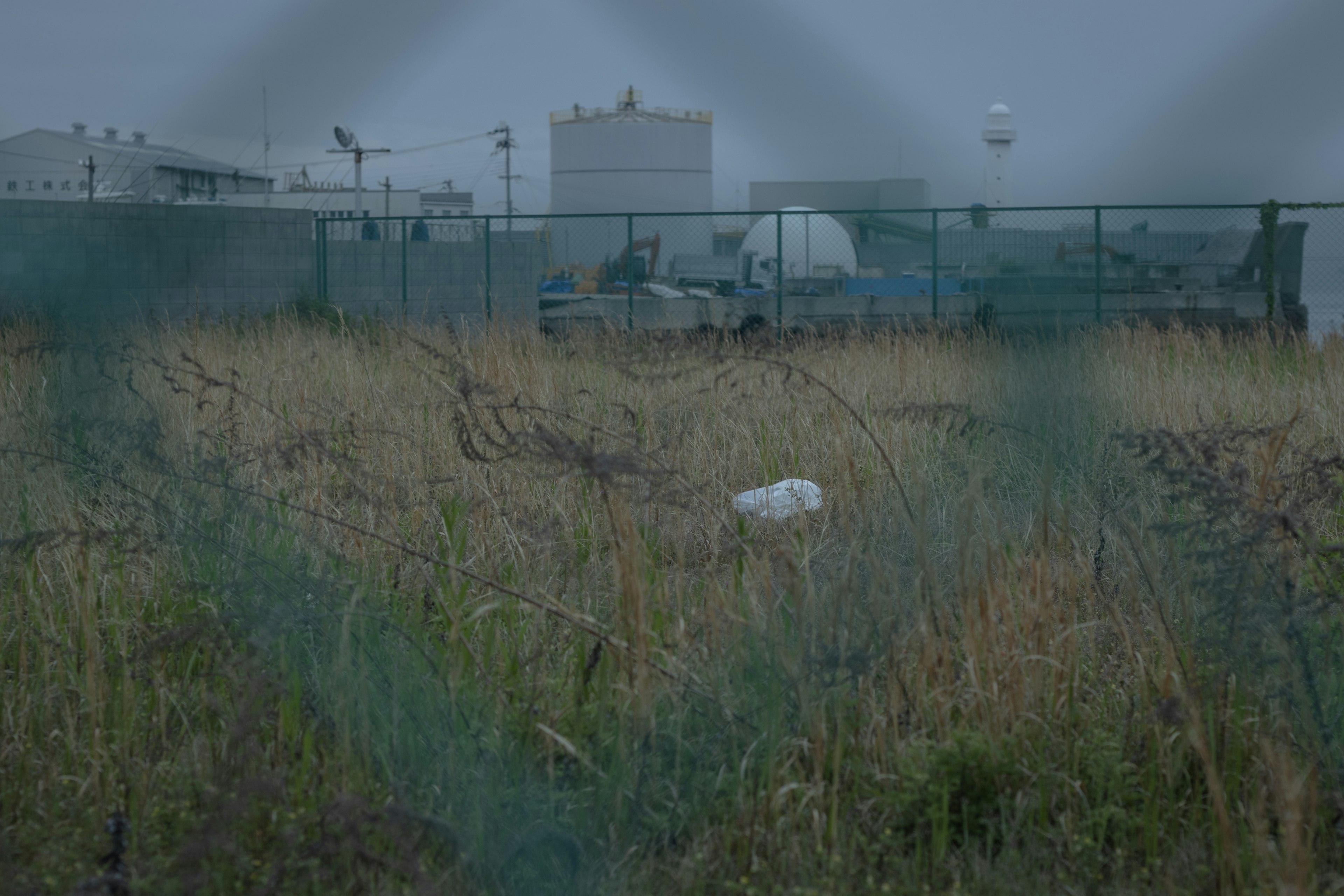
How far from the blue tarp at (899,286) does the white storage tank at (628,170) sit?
6.29 m

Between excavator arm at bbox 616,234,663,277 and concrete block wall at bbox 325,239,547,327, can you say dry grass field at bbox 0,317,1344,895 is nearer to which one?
concrete block wall at bbox 325,239,547,327

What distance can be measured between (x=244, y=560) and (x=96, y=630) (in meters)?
0.47

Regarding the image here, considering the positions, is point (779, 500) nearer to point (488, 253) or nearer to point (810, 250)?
point (488, 253)

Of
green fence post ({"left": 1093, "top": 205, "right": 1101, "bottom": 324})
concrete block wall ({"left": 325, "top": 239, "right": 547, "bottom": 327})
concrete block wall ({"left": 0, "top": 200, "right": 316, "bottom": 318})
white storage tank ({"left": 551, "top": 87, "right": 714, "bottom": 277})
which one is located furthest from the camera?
white storage tank ({"left": 551, "top": 87, "right": 714, "bottom": 277})

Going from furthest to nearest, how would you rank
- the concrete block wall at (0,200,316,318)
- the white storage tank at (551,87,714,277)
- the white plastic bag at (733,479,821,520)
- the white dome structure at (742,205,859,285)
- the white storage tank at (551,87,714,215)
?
the white storage tank at (551,87,714,215)
the white storage tank at (551,87,714,277)
the white dome structure at (742,205,859,285)
the white plastic bag at (733,479,821,520)
the concrete block wall at (0,200,316,318)

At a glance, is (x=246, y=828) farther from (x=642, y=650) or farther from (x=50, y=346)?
(x=50, y=346)

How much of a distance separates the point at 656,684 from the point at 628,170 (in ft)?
76.1

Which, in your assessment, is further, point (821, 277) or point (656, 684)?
point (821, 277)

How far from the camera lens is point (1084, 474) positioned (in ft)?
14.5

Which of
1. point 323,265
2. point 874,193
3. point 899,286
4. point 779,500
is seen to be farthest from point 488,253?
point 874,193

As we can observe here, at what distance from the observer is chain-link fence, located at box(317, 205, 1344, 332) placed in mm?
12188

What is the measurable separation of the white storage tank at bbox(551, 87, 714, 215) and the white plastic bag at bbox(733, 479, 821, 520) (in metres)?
17.6

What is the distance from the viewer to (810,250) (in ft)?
61.2

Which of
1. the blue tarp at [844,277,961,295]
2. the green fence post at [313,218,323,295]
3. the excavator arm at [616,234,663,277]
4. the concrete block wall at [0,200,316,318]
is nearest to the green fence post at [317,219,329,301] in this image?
the green fence post at [313,218,323,295]
